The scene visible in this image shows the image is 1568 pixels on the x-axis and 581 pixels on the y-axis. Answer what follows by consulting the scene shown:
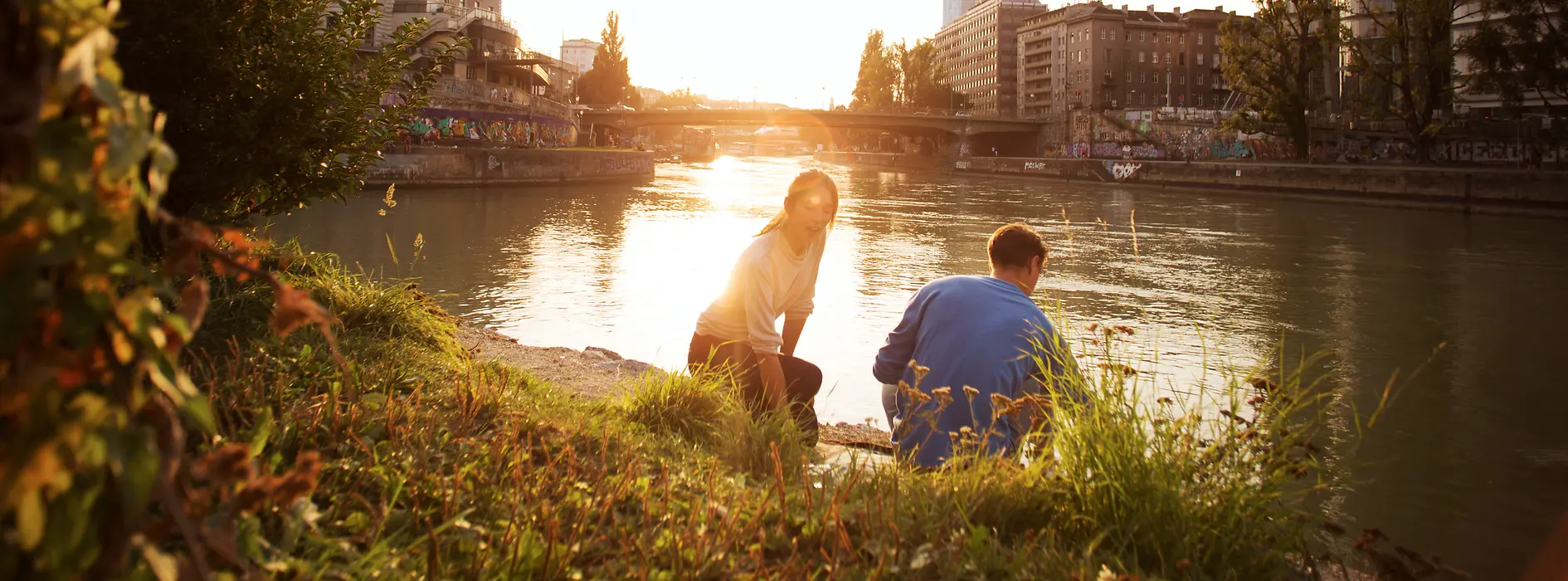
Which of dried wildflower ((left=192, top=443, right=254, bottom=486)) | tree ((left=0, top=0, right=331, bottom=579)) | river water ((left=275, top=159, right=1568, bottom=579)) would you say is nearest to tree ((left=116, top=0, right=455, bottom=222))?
river water ((left=275, top=159, right=1568, bottom=579))

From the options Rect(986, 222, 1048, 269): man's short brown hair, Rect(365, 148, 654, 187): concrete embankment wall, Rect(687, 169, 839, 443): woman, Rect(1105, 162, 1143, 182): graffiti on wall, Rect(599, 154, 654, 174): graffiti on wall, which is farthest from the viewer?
Rect(1105, 162, 1143, 182): graffiti on wall

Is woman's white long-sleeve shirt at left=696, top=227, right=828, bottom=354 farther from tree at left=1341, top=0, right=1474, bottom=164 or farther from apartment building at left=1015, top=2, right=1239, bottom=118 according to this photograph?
apartment building at left=1015, top=2, right=1239, bottom=118

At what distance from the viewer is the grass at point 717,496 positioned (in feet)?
8.20

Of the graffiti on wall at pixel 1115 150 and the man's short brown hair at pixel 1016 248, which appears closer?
the man's short brown hair at pixel 1016 248

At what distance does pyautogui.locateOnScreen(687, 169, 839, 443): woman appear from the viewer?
15.0 feet

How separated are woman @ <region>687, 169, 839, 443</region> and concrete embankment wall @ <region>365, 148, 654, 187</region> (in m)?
33.0

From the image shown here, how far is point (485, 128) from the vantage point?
5256cm

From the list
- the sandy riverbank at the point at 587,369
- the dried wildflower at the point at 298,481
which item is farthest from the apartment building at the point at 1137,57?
the dried wildflower at the point at 298,481

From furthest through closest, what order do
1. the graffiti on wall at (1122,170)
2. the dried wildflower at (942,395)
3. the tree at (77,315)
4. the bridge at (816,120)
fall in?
the bridge at (816,120) → the graffiti on wall at (1122,170) → the dried wildflower at (942,395) → the tree at (77,315)

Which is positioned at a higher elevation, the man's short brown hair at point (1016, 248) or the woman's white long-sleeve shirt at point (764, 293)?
the man's short brown hair at point (1016, 248)

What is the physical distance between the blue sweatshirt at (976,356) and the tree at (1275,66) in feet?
151

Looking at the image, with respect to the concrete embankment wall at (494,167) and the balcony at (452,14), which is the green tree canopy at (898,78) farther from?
the concrete embankment wall at (494,167)

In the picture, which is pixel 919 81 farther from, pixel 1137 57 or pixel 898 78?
pixel 1137 57

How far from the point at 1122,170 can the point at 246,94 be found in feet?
180
